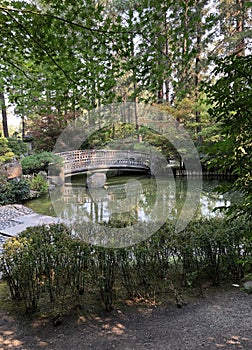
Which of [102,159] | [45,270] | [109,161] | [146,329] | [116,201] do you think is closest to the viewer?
[146,329]

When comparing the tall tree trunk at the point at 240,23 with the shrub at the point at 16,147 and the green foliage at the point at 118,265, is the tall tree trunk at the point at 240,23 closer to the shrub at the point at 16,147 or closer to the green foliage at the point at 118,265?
the green foliage at the point at 118,265

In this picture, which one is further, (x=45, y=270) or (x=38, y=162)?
(x=38, y=162)

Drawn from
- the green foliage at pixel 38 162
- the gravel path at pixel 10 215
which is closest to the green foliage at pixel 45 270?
the gravel path at pixel 10 215

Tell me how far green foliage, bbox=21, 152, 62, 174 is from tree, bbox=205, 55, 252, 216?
35.0 feet

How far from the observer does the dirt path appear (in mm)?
1888

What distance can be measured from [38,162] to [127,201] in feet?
15.3

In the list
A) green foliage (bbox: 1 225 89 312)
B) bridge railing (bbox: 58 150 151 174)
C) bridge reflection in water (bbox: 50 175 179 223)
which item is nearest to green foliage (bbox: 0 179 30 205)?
bridge reflection in water (bbox: 50 175 179 223)

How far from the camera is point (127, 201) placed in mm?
8617

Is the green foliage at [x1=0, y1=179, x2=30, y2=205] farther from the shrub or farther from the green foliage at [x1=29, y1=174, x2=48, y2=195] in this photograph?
the shrub

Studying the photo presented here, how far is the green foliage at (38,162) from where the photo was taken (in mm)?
10992

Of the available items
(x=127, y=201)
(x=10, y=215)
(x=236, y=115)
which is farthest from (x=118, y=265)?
(x=127, y=201)

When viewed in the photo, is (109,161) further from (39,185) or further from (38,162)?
(39,185)

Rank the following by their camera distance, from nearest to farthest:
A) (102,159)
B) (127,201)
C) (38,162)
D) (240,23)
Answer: (127,201) → (240,23) → (38,162) → (102,159)

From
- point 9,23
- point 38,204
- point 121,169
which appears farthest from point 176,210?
point 121,169
